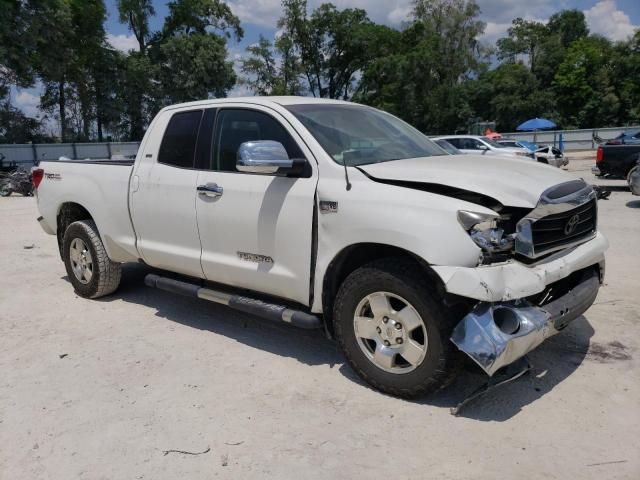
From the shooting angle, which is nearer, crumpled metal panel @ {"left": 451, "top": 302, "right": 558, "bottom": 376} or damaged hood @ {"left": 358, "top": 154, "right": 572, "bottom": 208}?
crumpled metal panel @ {"left": 451, "top": 302, "right": 558, "bottom": 376}

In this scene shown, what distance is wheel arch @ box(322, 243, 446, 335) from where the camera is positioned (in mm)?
3500

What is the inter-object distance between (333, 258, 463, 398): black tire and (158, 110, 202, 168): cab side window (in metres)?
1.92

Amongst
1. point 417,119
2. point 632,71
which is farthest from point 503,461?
point 632,71

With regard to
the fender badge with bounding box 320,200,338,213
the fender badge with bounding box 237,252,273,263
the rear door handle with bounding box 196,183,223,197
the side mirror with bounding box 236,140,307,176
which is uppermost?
the side mirror with bounding box 236,140,307,176

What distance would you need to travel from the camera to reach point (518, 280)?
318 centimetres

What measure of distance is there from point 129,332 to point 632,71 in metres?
55.9

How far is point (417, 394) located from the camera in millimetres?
3498

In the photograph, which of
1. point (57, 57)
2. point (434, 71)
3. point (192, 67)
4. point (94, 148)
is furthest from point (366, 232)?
point (434, 71)

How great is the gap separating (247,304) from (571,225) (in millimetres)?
2325

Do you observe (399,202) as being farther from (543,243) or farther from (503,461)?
(503,461)

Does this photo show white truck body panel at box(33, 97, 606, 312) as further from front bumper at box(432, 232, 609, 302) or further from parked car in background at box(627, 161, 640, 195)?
parked car in background at box(627, 161, 640, 195)

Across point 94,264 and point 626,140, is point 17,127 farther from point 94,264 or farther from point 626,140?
point 94,264

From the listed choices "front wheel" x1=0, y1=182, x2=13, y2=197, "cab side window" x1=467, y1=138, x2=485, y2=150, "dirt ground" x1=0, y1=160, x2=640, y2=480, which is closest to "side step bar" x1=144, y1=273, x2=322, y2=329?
"dirt ground" x1=0, y1=160, x2=640, y2=480

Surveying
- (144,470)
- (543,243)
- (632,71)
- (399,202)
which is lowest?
(144,470)
